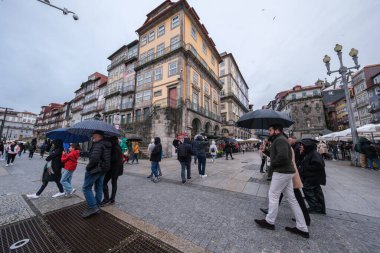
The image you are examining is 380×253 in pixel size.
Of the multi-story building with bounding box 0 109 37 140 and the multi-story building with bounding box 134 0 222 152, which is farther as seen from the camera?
the multi-story building with bounding box 0 109 37 140

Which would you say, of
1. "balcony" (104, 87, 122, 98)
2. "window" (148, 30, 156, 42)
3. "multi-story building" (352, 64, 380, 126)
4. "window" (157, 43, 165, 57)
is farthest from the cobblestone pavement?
"multi-story building" (352, 64, 380, 126)

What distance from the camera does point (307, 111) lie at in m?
43.3

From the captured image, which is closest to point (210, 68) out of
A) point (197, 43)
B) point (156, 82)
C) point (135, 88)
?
point (197, 43)

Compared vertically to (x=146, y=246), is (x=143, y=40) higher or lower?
higher

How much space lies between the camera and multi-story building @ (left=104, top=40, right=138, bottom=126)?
28.1 meters

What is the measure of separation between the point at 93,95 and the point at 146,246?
45493 millimetres

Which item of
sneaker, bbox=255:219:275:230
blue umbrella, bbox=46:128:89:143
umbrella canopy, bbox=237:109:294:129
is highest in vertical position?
umbrella canopy, bbox=237:109:294:129

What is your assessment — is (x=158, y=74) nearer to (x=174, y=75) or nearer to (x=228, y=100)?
(x=174, y=75)

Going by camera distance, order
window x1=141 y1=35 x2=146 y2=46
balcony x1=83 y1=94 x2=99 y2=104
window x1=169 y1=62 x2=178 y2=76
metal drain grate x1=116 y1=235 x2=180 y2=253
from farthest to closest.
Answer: balcony x1=83 y1=94 x2=99 y2=104 → window x1=141 y1=35 x2=146 y2=46 → window x1=169 y1=62 x2=178 y2=76 → metal drain grate x1=116 y1=235 x2=180 y2=253

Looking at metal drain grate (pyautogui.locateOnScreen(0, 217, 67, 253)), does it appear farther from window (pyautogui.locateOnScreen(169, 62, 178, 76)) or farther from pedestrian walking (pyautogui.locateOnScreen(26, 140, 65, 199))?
window (pyautogui.locateOnScreen(169, 62, 178, 76))

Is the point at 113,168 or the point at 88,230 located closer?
the point at 88,230

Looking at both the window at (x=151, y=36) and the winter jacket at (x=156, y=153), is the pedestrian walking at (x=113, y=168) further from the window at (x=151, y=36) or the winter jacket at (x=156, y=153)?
the window at (x=151, y=36)

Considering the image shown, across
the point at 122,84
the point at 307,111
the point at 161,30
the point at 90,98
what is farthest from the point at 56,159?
the point at 307,111

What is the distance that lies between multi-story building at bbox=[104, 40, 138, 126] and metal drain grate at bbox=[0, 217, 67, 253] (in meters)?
24.8
